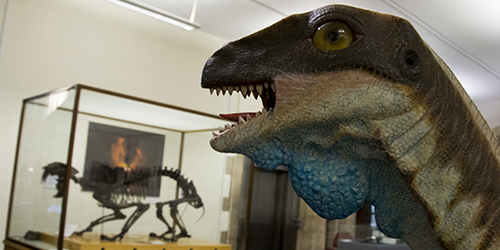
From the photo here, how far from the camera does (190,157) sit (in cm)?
494

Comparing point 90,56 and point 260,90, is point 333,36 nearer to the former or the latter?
point 260,90

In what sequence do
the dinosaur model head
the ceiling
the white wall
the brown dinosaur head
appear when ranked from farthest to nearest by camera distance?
1. the white wall
2. the ceiling
3. the dinosaur model head
4. the brown dinosaur head

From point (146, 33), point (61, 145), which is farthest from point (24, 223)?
point (146, 33)

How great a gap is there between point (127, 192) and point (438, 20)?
3902 millimetres

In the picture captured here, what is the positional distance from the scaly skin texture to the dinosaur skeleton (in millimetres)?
3730

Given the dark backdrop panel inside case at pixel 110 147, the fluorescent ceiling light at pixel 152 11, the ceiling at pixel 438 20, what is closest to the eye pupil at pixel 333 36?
the fluorescent ceiling light at pixel 152 11

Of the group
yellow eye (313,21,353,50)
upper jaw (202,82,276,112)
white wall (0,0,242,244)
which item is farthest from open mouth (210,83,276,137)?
white wall (0,0,242,244)

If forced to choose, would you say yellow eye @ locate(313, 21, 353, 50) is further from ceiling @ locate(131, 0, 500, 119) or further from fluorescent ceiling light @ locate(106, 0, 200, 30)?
ceiling @ locate(131, 0, 500, 119)

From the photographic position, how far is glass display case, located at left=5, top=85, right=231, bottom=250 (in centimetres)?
410

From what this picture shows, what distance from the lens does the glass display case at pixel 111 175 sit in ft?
13.4

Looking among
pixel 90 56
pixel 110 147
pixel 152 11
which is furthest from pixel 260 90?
pixel 90 56

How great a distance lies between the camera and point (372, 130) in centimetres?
67

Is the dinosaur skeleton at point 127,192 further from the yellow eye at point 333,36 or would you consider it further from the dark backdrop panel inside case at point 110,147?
the yellow eye at point 333,36

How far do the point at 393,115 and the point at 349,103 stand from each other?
0.07 m
